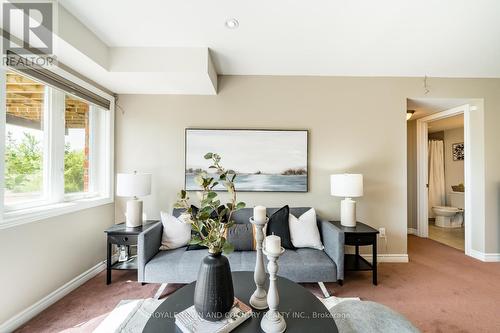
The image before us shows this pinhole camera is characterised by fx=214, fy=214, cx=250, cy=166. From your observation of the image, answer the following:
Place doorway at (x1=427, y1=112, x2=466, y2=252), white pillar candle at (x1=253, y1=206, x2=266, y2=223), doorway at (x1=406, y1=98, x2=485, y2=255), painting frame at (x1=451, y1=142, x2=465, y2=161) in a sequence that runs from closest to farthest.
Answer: white pillar candle at (x1=253, y1=206, x2=266, y2=223), doorway at (x1=406, y1=98, x2=485, y2=255), doorway at (x1=427, y1=112, x2=466, y2=252), painting frame at (x1=451, y1=142, x2=465, y2=161)

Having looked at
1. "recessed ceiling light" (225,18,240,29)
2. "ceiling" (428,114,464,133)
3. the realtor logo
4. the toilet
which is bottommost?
the toilet

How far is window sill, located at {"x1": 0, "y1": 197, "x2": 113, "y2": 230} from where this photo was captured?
163cm

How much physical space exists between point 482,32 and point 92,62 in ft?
12.2

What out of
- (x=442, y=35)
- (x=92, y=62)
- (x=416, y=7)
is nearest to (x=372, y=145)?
(x=442, y=35)

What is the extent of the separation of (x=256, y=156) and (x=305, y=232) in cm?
110

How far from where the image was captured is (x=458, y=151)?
4898mm

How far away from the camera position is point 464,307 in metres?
1.92

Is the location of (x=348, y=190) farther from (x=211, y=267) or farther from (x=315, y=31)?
(x=211, y=267)

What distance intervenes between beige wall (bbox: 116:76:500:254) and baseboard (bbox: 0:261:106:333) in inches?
28.4

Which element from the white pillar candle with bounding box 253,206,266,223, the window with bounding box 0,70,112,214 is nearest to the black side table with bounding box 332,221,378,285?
the white pillar candle with bounding box 253,206,266,223

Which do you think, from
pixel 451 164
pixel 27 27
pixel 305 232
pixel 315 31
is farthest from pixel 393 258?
pixel 27 27

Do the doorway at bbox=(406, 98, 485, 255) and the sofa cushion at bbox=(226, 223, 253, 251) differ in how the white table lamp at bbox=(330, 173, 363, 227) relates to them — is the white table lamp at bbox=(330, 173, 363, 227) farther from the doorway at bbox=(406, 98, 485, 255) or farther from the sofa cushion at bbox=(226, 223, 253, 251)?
the doorway at bbox=(406, 98, 485, 255)

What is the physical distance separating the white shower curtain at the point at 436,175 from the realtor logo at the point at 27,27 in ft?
22.4

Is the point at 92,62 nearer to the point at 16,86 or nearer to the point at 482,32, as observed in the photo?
the point at 16,86
